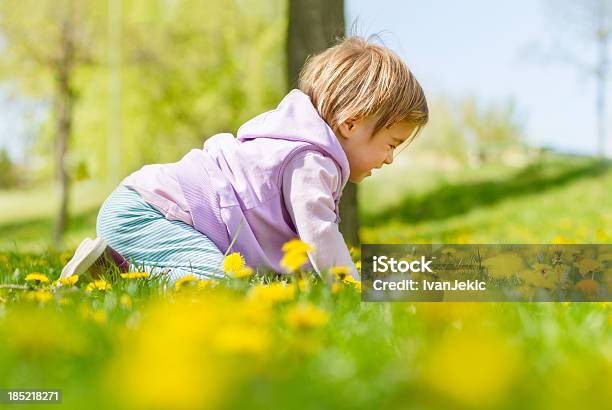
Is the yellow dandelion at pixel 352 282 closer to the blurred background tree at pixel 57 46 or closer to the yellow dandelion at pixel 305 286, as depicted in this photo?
the yellow dandelion at pixel 305 286

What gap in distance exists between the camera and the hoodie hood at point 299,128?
8.89ft

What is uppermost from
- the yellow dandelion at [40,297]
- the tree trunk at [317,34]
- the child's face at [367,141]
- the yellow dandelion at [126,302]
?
the tree trunk at [317,34]

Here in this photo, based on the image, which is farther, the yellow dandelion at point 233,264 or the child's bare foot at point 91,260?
the child's bare foot at point 91,260

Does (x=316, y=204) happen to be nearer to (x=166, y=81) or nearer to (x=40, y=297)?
(x=40, y=297)

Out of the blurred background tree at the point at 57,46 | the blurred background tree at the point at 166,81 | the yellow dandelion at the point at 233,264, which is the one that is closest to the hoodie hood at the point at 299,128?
the yellow dandelion at the point at 233,264

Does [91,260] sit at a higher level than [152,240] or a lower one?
lower

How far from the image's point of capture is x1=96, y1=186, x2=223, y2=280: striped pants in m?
2.68

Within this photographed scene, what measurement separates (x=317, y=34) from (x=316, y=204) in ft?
8.20

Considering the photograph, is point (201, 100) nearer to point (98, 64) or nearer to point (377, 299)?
point (98, 64)

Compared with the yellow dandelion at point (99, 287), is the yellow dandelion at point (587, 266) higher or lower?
higher

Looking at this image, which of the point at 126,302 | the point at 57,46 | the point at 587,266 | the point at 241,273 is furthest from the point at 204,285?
the point at 57,46

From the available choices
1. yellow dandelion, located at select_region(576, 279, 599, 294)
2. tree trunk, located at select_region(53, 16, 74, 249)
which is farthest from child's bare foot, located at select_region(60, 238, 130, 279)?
tree trunk, located at select_region(53, 16, 74, 249)

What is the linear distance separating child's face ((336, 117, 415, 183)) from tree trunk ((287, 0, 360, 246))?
183cm

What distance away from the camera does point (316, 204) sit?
8.34ft
